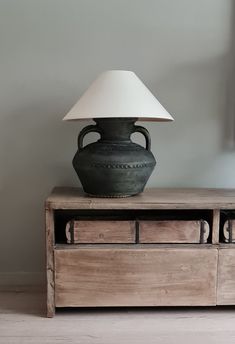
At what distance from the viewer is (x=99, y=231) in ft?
4.55

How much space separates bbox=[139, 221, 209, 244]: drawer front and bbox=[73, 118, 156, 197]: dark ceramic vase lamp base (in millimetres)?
142

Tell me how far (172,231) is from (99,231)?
257 millimetres

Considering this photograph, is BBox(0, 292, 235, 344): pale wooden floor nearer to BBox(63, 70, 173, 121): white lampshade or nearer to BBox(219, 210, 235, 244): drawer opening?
BBox(219, 210, 235, 244): drawer opening

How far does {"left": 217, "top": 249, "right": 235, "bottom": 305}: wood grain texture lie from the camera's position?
140cm

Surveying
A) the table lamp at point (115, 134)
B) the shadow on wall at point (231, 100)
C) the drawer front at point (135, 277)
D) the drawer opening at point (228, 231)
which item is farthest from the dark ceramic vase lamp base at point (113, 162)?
the shadow on wall at point (231, 100)

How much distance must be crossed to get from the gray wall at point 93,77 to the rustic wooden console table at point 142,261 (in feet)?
1.03

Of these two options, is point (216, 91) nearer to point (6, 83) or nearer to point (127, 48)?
point (127, 48)

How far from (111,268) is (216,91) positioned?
85 cm

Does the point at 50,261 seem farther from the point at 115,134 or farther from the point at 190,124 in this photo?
the point at 190,124

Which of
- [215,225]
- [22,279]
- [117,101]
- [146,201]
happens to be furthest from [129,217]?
[22,279]

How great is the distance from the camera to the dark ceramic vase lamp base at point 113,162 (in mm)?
1378

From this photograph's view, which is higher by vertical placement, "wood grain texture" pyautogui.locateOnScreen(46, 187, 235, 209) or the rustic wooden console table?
"wood grain texture" pyautogui.locateOnScreen(46, 187, 235, 209)

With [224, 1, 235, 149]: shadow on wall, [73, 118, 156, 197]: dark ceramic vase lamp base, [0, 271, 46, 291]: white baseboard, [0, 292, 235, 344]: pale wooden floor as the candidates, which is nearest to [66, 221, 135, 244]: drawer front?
[73, 118, 156, 197]: dark ceramic vase lamp base

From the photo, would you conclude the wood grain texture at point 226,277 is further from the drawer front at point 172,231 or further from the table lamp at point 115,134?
the table lamp at point 115,134
